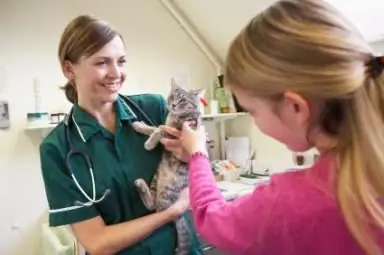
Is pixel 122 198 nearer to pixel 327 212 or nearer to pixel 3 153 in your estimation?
pixel 327 212

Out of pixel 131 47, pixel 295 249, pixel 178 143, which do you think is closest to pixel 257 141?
pixel 131 47

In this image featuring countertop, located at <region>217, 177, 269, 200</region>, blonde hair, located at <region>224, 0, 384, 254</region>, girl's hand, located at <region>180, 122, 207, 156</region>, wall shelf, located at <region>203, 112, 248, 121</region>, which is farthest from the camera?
wall shelf, located at <region>203, 112, 248, 121</region>

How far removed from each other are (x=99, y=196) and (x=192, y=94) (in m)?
0.48

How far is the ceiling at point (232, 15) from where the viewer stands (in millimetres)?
2170

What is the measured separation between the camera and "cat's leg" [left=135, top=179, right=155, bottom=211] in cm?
114

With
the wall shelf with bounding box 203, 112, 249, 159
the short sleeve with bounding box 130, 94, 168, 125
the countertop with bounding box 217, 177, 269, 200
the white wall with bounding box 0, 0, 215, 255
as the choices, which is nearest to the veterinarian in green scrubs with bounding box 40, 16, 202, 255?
the short sleeve with bounding box 130, 94, 168, 125

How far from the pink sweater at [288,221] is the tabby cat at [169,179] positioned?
1.29 ft

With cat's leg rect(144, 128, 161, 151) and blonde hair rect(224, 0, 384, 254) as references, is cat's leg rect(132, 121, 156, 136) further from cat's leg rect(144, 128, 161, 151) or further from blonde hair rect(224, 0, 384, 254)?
blonde hair rect(224, 0, 384, 254)

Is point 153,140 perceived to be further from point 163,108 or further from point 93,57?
point 93,57

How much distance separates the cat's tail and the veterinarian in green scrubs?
0.01 meters

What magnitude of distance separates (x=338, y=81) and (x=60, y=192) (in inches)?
30.1

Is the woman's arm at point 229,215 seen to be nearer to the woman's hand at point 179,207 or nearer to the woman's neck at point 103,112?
the woman's hand at point 179,207

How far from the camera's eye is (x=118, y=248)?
108cm

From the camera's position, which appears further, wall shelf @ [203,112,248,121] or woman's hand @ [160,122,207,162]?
wall shelf @ [203,112,248,121]
